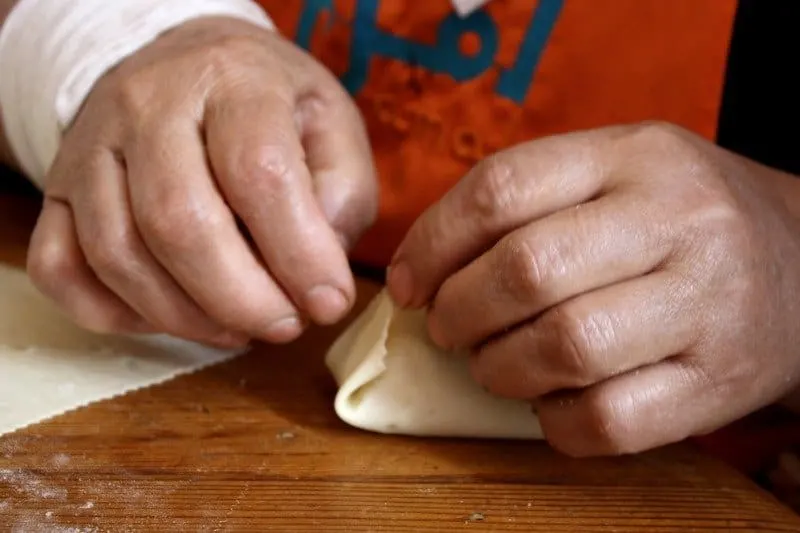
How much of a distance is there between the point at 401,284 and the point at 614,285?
0.45 ft

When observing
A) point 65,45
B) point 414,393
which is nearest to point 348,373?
point 414,393

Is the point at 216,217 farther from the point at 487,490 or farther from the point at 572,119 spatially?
the point at 572,119

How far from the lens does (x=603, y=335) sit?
443 millimetres

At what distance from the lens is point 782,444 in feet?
2.13

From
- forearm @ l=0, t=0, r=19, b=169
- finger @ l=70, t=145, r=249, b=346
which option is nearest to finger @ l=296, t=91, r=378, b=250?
finger @ l=70, t=145, r=249, b=346

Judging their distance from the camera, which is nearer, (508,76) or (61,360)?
(61,360)

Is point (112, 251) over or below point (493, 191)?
below

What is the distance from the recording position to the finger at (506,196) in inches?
18.4

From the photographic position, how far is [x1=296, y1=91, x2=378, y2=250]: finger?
533 mm

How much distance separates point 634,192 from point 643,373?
4.2 inches

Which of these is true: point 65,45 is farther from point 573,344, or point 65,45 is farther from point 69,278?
point 573,344

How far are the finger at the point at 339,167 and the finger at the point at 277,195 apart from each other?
28 mm

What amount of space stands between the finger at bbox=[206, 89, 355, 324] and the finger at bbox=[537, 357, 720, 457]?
0.16 metres

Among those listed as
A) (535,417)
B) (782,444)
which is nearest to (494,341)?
(535,417)
